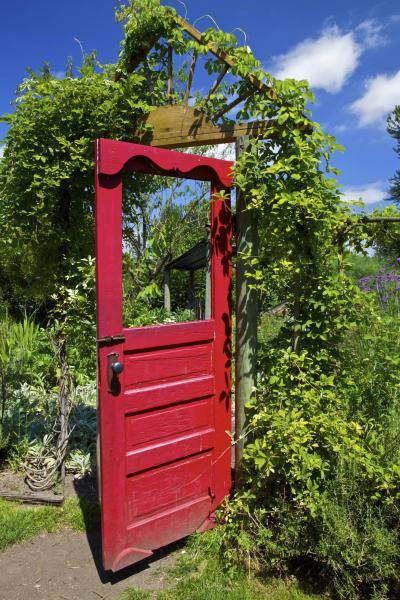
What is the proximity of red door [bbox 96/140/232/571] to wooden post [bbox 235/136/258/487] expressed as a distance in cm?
8

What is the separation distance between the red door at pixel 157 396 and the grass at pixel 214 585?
7.0 inches

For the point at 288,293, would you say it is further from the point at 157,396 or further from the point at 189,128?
the point at 189,128

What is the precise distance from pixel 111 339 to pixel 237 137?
60.9 inches

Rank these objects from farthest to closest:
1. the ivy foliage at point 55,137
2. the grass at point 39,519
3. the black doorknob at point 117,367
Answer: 1. the ivy foliage at point 55,137
2. the grass at point 39,519
3. the black doorknob at point 117,367

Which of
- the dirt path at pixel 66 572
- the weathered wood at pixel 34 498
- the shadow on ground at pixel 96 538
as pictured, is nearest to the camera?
the dirt path at pixel 66 572

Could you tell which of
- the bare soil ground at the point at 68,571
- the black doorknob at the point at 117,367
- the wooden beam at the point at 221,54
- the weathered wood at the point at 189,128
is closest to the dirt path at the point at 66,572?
the bare soil ground at the point at 68,571

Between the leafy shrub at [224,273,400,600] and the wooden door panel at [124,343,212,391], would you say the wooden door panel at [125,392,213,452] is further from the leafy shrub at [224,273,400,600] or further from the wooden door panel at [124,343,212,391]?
the leafy shrub at [224,273,400,600]

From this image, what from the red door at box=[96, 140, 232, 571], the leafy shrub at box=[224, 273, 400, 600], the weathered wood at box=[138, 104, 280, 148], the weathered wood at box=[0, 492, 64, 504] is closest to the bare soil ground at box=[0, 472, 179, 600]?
the red door at box=[96, 140, 232, 571]

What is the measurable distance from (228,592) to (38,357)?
177 inches

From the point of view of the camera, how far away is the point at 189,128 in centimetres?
305

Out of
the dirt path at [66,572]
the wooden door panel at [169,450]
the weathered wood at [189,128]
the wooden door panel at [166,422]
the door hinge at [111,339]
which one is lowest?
the dirt path at [66,572]

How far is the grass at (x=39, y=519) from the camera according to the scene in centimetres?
307

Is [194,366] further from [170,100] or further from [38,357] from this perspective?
[38,357]

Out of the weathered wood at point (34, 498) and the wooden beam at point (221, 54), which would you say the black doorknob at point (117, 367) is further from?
the wooden beam at point (221, 54)
